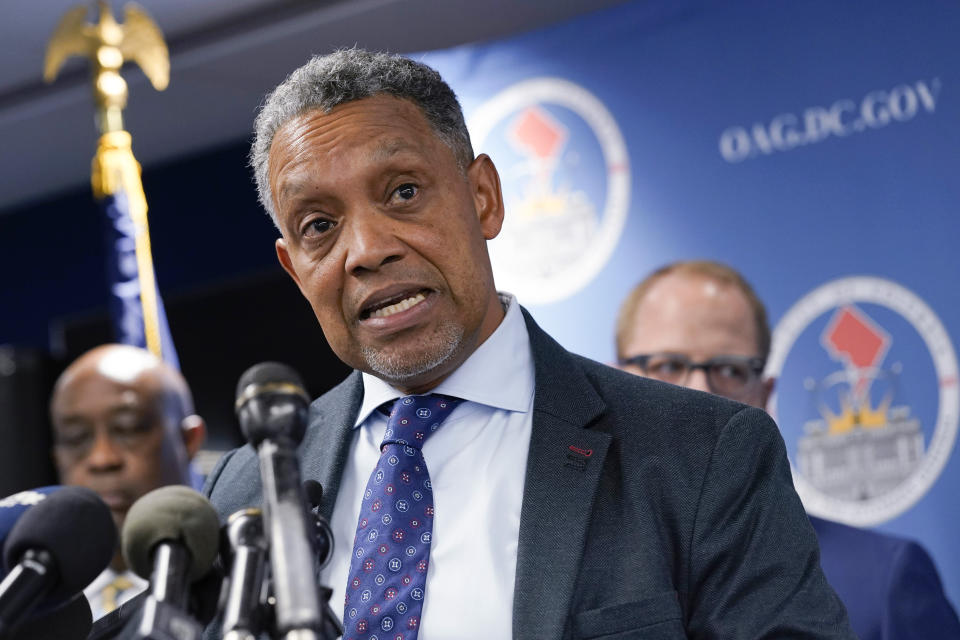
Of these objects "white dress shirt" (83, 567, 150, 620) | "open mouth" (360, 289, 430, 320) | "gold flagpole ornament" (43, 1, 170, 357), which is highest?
"gold flagpole ornament" (43, 1, 170, 357)

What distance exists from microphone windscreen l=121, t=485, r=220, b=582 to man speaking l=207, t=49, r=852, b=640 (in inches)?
17.4

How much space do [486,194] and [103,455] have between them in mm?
2137

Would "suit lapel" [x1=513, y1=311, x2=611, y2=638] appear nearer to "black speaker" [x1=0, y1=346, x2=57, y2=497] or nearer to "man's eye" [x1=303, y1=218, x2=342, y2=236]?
"man's eye" [x1=303, y1=218, x2=342, y2=236]

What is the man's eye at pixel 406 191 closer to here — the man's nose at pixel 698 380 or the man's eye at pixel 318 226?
the man's eye at pixel 318 226

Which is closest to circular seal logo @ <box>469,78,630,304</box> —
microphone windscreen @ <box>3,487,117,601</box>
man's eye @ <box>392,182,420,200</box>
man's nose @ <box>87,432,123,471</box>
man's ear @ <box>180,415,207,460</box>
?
man's ear @ <box>180,415,207,460</box>

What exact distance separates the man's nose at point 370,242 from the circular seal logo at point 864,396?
1693 millimetres

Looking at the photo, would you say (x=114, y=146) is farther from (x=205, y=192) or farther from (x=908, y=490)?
(x=908, y=490)

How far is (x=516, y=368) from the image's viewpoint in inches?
76.0

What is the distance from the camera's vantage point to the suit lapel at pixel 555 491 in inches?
63.7

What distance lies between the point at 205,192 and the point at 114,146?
1.72 metres

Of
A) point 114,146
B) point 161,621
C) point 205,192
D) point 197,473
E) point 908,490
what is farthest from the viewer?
point 205,192

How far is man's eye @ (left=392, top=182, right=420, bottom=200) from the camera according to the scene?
1843 millimetres

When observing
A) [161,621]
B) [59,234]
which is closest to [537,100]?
[161,621]

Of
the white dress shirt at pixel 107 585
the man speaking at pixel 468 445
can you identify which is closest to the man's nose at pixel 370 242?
the man speaking at pixel 468 445
